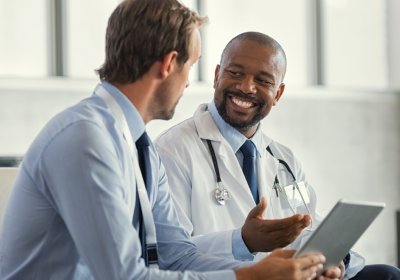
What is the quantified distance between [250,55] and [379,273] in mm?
846

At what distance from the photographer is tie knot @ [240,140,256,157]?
2.94 m

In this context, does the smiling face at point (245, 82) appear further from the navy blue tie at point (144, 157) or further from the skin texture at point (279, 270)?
the skin texture at point (279, 270)

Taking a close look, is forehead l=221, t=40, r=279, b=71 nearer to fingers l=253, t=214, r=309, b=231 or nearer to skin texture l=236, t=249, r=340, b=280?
fingers l=253, t=214, r=309, b=231

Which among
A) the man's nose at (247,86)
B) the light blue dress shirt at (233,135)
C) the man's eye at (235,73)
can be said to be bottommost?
the light blue dress shirt at (233,135)

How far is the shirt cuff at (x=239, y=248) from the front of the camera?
8.02 feet

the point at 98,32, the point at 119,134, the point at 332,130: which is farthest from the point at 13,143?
the point at 119,134

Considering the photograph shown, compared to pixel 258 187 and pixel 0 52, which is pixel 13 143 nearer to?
pixel 0 52

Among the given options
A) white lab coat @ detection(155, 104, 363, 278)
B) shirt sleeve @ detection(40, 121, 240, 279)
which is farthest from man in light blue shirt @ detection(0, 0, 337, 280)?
white lab coat @ detection(155, 104, 363, 278)

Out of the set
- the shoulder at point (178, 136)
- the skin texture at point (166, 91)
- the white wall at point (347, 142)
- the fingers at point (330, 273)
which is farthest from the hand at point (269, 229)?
the white wall at point (347, 142)

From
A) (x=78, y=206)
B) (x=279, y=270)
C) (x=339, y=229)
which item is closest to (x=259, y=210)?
Answer: (x=339, y=229)

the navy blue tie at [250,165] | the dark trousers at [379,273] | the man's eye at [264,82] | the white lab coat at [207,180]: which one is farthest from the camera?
the man's eye at [264,82]

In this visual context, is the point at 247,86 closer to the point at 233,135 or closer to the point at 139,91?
the point at 233,135

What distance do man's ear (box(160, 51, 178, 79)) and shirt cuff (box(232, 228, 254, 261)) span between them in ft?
2.24

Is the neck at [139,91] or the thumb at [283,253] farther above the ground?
the neck at [139,91]
